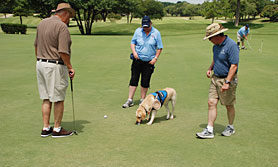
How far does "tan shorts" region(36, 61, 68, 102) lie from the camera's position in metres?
4.91

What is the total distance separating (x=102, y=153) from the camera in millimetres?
4555

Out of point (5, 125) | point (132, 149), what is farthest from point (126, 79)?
point (132, 149)

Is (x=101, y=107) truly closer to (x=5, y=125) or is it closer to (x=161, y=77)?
(x=5, y=125)

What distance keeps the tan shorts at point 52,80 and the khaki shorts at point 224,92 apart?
9.23ft

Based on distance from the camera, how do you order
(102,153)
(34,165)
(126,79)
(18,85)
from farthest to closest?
1. (126,79)
2. (18,85)
3. (102,153)
4. (34,165)

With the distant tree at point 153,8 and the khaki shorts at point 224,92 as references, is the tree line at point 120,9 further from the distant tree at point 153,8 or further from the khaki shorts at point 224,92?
the khaki shorts at point 224,92

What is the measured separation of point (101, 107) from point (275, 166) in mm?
4622

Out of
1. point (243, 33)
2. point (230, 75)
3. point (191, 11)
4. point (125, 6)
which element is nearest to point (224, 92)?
point (230, 75)

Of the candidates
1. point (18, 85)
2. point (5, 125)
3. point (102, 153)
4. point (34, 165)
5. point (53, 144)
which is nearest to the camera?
point (34, 165)

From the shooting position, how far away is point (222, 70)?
5.12m

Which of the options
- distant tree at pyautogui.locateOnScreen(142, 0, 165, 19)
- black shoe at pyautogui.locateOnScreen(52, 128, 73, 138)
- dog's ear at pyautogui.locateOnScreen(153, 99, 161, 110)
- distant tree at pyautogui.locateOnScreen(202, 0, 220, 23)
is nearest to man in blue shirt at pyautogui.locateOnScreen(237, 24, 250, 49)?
dog's ear at pyautogui.locateOnScreen(153, 99, 161, 110)

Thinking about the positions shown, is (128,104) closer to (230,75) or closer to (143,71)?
(143,71)

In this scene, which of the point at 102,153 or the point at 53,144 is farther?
the point at 53,144

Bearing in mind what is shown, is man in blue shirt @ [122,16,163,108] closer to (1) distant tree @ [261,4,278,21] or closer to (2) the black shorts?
(2) the black shorts
